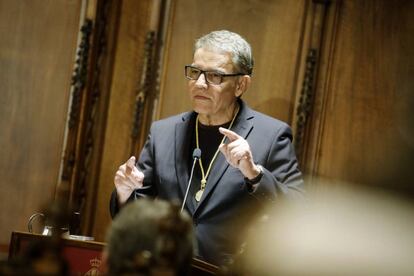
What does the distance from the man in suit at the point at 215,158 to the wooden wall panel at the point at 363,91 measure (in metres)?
0.68

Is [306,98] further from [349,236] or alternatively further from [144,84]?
[144,84]

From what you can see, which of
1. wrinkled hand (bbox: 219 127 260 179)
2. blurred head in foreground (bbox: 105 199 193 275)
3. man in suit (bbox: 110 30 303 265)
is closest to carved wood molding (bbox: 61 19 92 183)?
man in suit (bbox: 110 30 303 265)

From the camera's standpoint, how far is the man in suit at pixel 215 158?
321 centimetres

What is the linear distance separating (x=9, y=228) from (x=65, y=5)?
1363 millimetres

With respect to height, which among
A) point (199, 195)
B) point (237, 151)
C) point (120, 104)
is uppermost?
point (120, 104)

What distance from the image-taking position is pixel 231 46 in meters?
3.34

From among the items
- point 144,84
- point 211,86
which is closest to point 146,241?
point 211,86

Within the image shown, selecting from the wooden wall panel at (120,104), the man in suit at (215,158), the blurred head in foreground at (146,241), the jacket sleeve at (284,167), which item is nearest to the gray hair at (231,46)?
the man in suit at (215,158)

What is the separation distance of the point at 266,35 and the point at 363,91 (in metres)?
0.64

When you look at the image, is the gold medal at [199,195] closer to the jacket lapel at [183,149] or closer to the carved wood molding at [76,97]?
the jacket lapel at [183,149]

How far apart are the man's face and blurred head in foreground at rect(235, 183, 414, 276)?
0.69 m

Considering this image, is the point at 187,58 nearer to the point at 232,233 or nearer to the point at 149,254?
the point at 232,233

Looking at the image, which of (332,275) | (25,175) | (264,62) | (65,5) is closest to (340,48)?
(264,62)

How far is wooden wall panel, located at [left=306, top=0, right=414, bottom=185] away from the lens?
3.91 m
